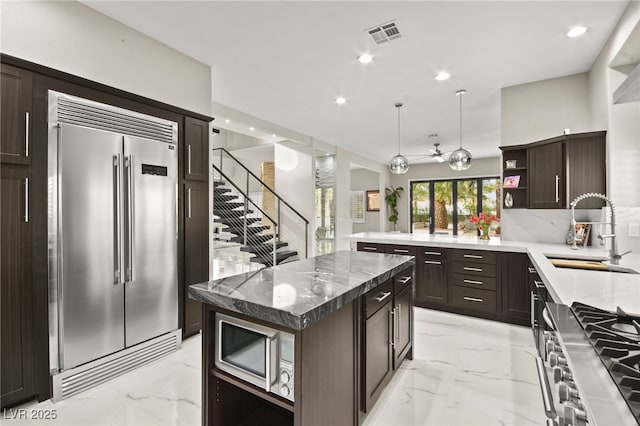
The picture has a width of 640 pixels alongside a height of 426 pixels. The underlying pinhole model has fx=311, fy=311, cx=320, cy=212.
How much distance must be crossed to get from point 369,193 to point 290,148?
4.83m

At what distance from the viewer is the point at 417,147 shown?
8008 mm

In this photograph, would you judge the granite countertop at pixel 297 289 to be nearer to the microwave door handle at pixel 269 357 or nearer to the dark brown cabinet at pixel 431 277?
the microwave door handle at pixel 269 357

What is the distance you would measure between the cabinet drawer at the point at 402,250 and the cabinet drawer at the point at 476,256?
52 cm

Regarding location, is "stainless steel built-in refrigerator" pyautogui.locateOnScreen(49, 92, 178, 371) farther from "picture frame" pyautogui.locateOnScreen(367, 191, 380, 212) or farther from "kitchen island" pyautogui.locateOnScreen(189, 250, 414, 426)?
"picture frame" pyautogui.locateOnScreen(367, 191, 380, 212)

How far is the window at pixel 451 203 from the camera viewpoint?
9.44 metres

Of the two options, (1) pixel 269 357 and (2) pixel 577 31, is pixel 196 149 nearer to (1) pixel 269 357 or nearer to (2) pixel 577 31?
(1) pixel 269 357

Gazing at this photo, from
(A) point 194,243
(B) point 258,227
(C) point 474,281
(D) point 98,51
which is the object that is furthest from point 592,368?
(B) point 258,227

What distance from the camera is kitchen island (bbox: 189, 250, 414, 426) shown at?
55.4 inches

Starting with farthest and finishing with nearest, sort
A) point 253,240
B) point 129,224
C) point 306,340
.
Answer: point 253,240 < point 129,224 < point 306,340

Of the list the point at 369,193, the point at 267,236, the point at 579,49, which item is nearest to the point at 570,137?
the point at 579,49

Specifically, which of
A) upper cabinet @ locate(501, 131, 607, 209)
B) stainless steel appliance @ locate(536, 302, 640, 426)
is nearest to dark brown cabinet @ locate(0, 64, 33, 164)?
stainless steel appliance @ locate(536, 302, 640, 426)

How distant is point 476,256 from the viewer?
3.88m

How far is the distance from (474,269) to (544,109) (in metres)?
2.19

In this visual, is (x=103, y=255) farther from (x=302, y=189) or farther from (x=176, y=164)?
(x=302, y=189)
